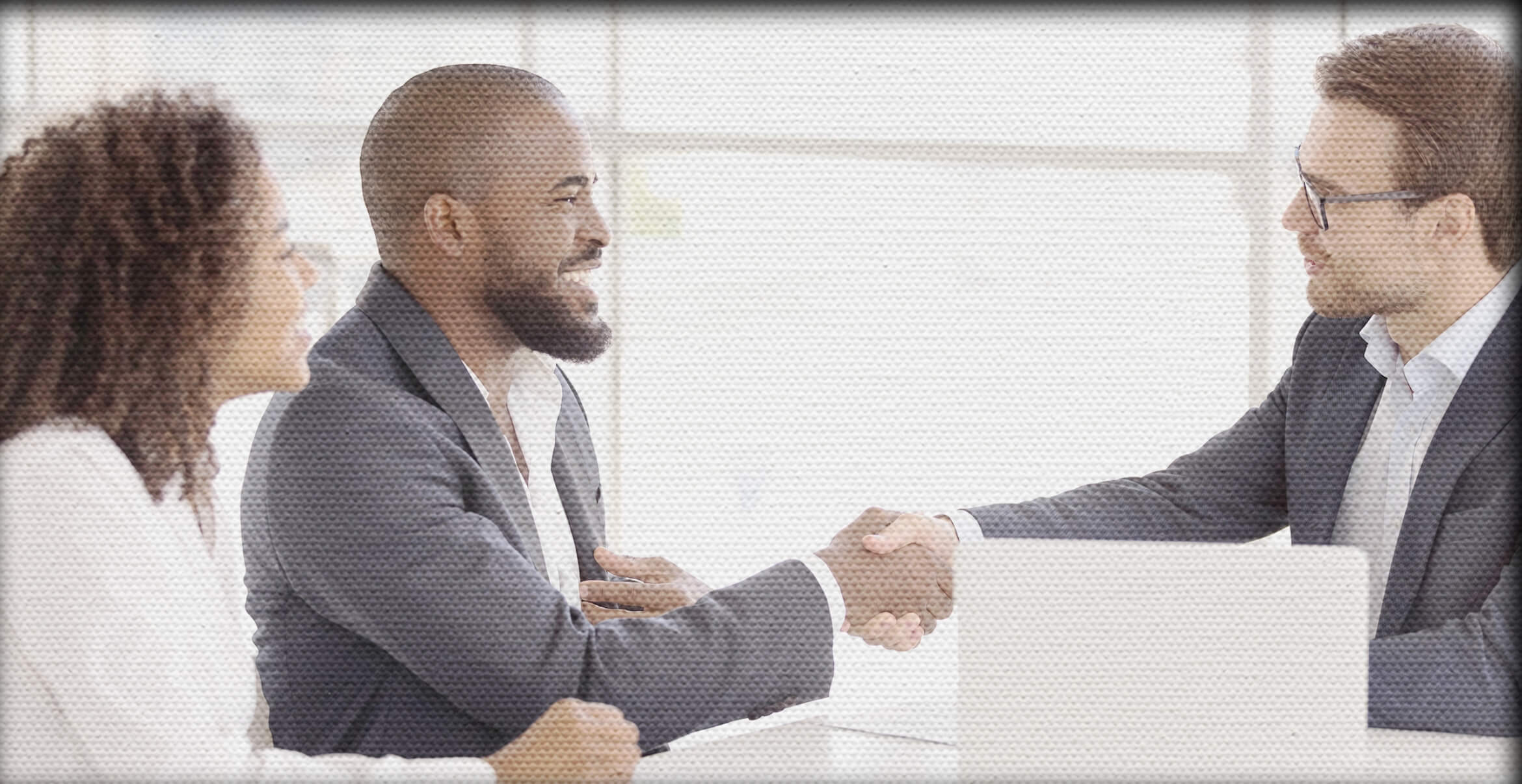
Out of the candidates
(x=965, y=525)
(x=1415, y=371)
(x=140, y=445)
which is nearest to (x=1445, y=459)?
(x=1415, y=371)

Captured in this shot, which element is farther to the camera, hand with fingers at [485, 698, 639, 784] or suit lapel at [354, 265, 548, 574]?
suit lapel at [354, 265, 548, 574]

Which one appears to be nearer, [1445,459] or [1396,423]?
[1445,459]

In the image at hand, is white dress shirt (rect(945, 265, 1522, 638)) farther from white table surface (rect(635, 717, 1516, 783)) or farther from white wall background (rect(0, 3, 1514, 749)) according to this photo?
white table surface (rect(635, 717, 1516, 783))

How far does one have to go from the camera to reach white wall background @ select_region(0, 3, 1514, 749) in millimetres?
969

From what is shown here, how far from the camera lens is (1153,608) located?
727mm

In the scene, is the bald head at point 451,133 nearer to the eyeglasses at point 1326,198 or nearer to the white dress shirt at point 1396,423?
the eyeglasses at point 1326,198

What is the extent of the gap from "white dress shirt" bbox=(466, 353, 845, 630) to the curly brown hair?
38 centimetres

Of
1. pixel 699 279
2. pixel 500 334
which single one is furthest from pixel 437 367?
pixel 699 279

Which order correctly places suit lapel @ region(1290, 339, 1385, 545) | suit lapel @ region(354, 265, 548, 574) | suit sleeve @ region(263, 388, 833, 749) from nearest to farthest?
1. suit sleeve @ region(263, 388, 833, 749)
2. suit lapel @ region(354, 265, 548, 574)
3. suit lapel @ region(1290, 339, 1385, 545)

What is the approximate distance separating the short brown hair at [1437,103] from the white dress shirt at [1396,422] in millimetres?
120

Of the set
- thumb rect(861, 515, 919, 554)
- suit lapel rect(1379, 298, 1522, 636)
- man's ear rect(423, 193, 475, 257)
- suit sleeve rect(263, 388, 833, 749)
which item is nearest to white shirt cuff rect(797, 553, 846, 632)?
suit sleeve rect(263, 388, 833, 749)

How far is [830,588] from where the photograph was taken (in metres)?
1.05

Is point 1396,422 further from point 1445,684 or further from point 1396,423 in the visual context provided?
point 1445,684

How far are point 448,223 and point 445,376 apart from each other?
126 mm
